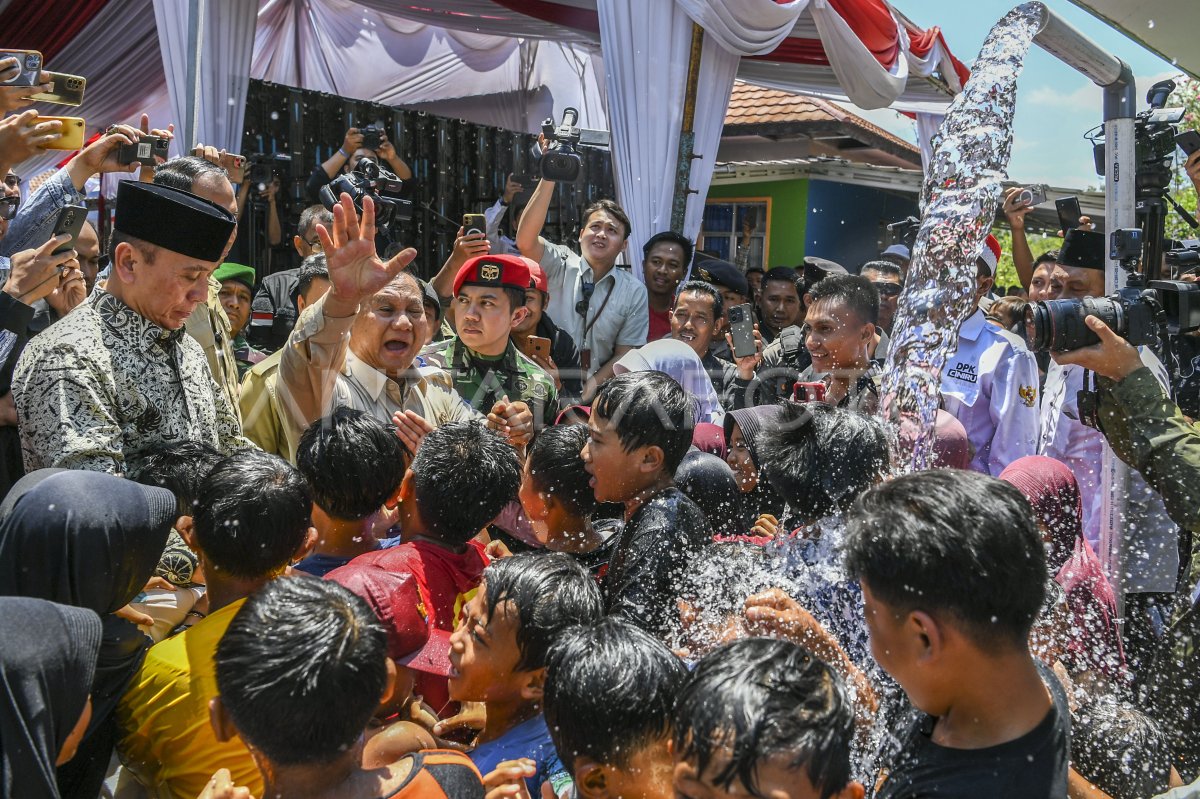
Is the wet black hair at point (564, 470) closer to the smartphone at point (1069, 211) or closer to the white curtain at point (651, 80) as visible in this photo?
the smartphone at point (1069, 211)

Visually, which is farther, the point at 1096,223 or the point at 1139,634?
the point at 1096,223

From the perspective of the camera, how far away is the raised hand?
9.53 feet

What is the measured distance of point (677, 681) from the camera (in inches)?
73.7

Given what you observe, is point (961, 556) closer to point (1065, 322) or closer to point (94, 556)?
point (1065, 322)

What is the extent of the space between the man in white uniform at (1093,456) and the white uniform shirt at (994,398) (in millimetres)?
121

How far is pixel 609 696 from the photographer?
181cm

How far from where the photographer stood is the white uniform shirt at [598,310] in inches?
227

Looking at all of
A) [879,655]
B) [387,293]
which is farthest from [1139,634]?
[387,293]

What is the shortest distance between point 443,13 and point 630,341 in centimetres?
563

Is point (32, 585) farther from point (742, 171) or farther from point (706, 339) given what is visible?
point (742, 171)

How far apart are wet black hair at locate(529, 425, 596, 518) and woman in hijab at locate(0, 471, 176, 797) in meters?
1.12

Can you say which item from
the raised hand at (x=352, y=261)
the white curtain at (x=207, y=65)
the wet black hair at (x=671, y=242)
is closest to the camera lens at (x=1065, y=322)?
the raised hand at (x=352, y=261)

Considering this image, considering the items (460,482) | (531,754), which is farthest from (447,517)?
(531,754)

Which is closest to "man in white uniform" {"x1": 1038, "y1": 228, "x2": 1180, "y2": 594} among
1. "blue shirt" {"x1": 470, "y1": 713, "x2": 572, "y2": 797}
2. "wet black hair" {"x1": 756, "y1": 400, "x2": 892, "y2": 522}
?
"wet black hair" {"x1": 756, "y1": 400, "x2": 892, "y2": 522}
